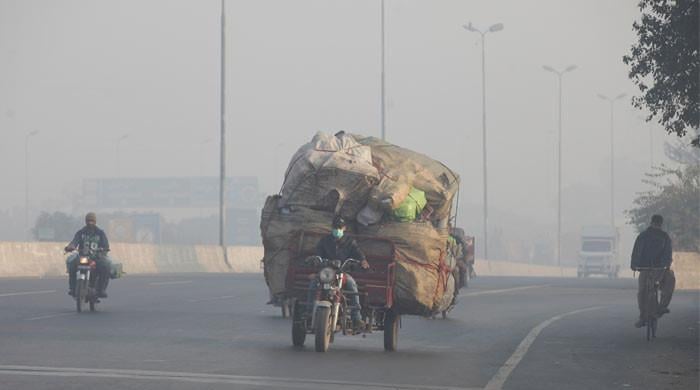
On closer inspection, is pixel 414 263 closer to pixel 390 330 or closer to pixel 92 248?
pixel 390 330

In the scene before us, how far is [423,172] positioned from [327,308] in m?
2.76

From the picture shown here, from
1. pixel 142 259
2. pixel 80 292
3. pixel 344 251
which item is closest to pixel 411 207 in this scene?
pixel 344 251

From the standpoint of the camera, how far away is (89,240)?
83.1 ft

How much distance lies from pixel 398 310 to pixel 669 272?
565cm

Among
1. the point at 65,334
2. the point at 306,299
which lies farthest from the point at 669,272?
the point at 65,334

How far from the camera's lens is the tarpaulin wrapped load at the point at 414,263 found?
17922mm

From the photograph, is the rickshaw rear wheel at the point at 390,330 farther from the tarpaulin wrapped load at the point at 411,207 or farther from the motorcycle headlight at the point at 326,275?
the motorcycle headlight at the point at 326,275

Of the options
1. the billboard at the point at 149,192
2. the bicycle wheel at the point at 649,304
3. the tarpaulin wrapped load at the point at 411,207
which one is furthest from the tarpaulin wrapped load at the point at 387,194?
the billboard at the point at 149,192

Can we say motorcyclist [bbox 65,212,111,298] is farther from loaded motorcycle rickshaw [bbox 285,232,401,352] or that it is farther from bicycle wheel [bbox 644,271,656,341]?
bicycle wheel [bbox 644,271,656,341]

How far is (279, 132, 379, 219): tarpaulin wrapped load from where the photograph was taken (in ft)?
59.2

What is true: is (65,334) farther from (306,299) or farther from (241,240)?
(241,240)

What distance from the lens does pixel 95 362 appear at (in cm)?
1508

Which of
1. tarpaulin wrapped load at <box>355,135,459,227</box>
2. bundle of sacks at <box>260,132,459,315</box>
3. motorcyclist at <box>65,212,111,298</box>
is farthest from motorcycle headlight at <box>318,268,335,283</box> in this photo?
motorcyclist at <box>65,212,111,298</box>

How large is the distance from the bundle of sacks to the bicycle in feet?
13.9
